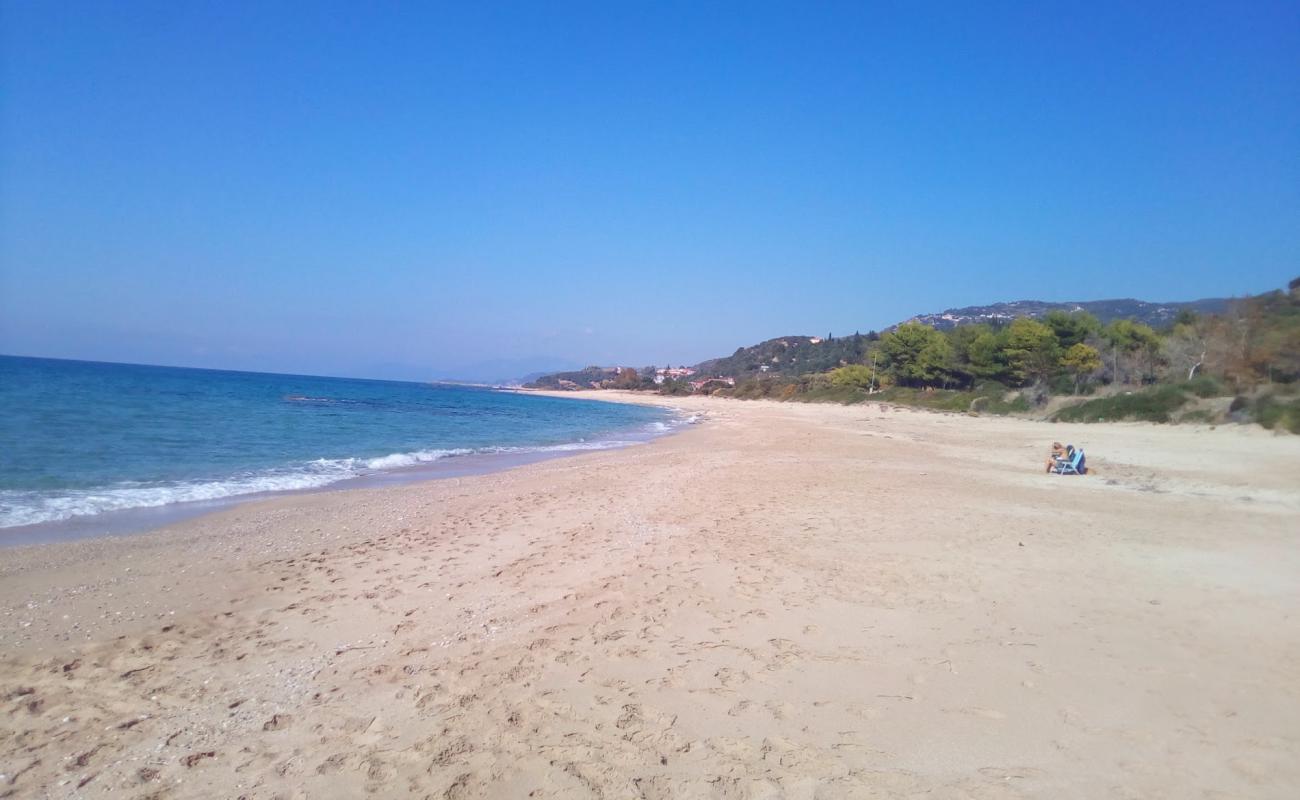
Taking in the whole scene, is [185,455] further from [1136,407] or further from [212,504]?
[1136,407]

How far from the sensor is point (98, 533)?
7805 mm

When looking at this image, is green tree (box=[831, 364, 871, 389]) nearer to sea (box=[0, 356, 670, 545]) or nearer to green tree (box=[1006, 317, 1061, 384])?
green tree (box=[1006, 317, 1061, 384])

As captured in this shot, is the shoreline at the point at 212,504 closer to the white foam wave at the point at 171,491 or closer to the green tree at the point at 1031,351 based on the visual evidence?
the white foam wave at the point at 171,491

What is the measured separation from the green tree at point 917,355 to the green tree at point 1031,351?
23.7ft

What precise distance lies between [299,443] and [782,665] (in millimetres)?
17951

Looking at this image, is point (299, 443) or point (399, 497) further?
point (299, 443)

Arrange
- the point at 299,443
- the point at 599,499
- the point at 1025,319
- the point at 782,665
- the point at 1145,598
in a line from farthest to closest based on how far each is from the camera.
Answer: the point at 1025,319
the point at 299,443
the point at 599,499
the point at 1145,598
the point at 782,665

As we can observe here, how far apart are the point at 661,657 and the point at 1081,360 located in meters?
47.1

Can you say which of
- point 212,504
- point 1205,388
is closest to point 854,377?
point 1205,388

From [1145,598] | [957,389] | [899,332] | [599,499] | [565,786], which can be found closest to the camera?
[565,786]

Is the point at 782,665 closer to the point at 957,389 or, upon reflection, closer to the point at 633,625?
→ the point at 633,625

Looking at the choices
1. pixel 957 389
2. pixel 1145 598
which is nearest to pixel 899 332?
pixel 957 389

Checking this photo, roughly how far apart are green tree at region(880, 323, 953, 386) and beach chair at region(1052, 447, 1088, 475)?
140 ft

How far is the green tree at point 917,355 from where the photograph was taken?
177 ft
